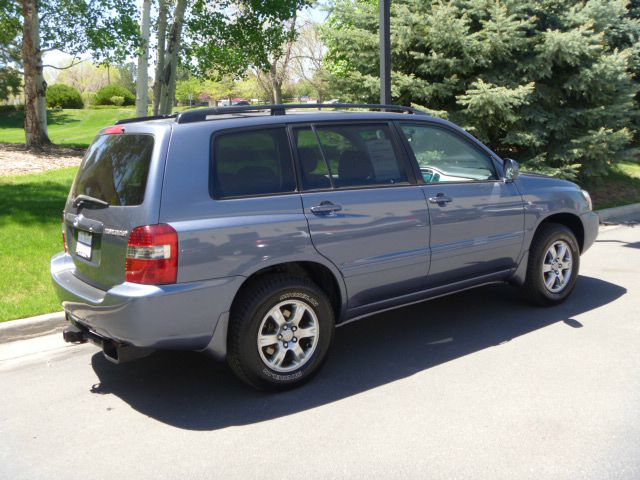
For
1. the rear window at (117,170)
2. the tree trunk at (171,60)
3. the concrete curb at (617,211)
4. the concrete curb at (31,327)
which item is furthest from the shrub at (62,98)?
the rear window at (117,170)

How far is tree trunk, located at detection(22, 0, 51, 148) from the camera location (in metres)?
16.1

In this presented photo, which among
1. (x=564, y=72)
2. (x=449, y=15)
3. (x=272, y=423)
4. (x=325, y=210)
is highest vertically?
(x=449, y=15)

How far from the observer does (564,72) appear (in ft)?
37.3

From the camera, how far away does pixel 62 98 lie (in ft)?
151

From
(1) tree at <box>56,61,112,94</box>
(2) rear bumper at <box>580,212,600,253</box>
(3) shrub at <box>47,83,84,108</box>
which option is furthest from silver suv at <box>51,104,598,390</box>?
(1) tree at <box>56,61,112,94</box>

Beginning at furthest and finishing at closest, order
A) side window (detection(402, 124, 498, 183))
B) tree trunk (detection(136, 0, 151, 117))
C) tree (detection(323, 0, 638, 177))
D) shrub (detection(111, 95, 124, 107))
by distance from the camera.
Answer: shrub (detection(111, 95, 124, 107)) < tree trunk (detection(136, 0, 151, 117)) < tree (detection(323, 0, 638, 177)) < side window (detection(402, 124, 498, 183))

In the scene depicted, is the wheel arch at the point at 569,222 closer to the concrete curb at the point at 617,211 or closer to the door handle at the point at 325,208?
the door handle at the point at 325,208

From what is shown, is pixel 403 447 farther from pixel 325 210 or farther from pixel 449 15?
pixel 449 15

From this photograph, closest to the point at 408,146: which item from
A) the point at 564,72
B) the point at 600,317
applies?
the point at 600,317

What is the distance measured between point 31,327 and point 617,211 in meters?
9.51

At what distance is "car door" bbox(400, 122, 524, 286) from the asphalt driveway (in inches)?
23.1

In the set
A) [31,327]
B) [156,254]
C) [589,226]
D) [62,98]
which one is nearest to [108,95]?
[62,98]

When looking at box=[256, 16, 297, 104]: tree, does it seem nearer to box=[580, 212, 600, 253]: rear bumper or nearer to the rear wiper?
box=[580, 212, 600, 253]: rear bumper

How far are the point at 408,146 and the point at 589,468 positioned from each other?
2596 millimetres
